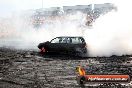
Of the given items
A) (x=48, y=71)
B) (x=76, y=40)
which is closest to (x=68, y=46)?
(x=76, y=40)

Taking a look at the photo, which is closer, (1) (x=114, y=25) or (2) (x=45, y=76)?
(2) (x=45, y=76)

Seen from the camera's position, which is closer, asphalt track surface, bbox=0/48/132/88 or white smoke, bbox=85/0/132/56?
asphalt track surface, bbox=0/48/132/88

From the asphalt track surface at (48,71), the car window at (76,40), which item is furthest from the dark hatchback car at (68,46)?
the asphalt track surface at (48,71)

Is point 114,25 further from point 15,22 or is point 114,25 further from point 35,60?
point 15,22

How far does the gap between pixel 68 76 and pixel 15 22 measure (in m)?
38.7

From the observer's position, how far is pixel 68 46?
23.1 meters

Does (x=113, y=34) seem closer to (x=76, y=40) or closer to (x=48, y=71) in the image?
(x=76, y=40)

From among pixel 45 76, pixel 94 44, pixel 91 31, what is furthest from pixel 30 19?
pixel 45 76

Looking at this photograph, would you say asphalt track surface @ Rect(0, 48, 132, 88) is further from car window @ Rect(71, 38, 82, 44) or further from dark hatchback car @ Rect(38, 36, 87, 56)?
car window @ Rect(71, 38, 82, 44)

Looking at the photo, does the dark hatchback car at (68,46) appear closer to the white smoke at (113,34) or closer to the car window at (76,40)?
the car window at (76,40)

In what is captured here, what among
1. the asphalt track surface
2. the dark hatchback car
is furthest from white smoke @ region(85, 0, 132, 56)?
the asphalt track surface

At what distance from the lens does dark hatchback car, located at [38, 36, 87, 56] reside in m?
22.6

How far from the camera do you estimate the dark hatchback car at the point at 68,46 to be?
22.6m

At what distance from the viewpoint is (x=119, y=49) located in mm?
23359
